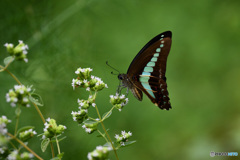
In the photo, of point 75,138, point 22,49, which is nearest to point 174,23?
point 75,138

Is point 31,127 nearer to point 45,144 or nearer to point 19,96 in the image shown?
point 19,96

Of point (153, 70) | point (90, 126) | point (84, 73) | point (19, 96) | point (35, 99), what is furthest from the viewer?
point (153, 70)

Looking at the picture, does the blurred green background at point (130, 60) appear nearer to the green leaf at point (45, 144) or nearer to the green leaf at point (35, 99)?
the green leaf at point (45, 144)

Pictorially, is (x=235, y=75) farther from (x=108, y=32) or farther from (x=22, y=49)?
(x=22, y=49)

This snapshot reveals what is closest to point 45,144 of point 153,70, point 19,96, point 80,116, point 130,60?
point 80,116

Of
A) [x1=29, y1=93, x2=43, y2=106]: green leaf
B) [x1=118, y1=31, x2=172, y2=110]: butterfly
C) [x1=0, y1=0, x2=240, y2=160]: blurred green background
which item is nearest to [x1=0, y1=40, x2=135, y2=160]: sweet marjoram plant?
[x1=29, y1=93, x2=43, y2=106]: green leaf
